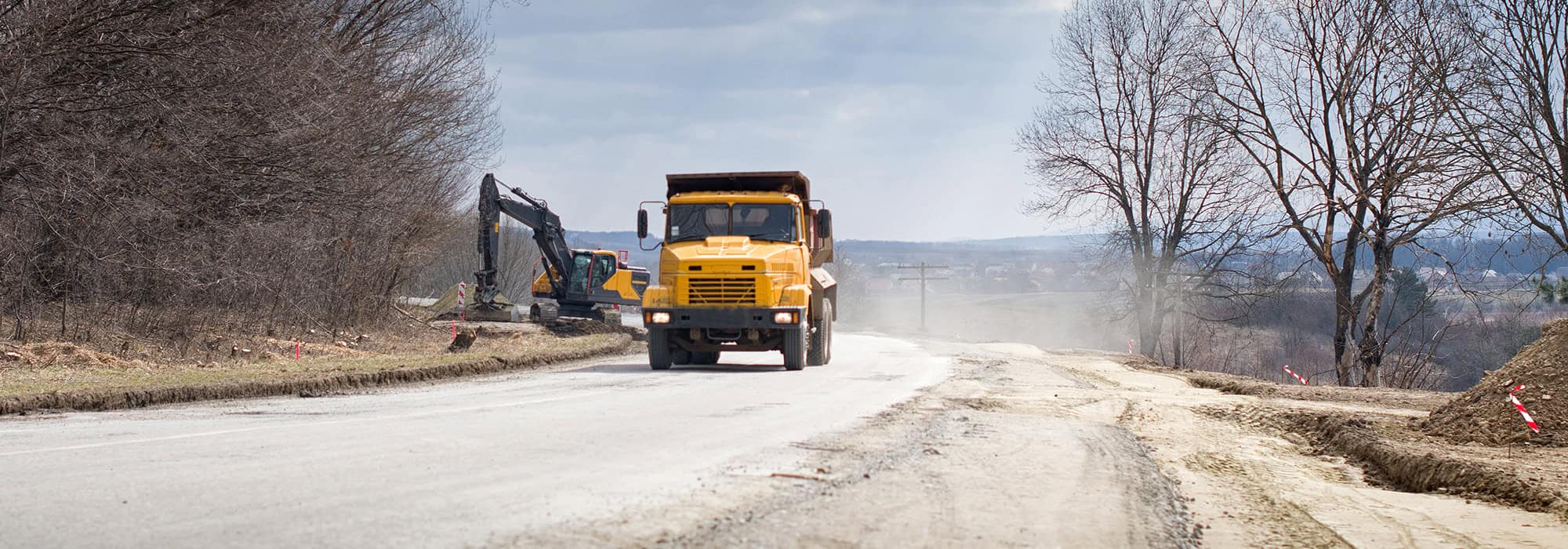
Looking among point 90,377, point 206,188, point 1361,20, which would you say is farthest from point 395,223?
point 1361,20

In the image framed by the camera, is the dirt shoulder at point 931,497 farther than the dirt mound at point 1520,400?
No

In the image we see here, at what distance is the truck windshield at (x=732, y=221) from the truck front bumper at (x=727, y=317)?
184 cm

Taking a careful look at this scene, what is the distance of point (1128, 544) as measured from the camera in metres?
5.74

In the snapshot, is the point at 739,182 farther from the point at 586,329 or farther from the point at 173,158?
the point at 586,329

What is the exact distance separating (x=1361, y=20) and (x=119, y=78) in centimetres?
2470

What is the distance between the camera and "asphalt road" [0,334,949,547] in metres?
5.33

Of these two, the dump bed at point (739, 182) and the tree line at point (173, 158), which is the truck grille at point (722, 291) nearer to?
the dump bed at point (739, 182)

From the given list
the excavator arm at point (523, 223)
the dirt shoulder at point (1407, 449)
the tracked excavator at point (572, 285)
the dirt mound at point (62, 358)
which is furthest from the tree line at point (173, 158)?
the dirt shoulder at point (1407, 449)

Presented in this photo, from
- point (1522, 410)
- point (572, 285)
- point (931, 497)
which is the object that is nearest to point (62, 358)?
point (931, 497)

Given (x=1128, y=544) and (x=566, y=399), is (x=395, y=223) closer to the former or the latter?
(x=566, y=399)

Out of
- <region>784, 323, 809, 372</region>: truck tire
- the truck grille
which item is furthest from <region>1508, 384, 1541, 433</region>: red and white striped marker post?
the truck grille

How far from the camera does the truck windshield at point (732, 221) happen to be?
20312 millimetres

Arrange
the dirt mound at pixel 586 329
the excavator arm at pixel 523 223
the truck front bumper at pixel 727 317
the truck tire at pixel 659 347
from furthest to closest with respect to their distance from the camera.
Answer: the dirt mound at pixel 586 329
the excavator arm at pixel 523 223
the truck tire at pixel 659 347
the truck front bumper at pixel 727 317

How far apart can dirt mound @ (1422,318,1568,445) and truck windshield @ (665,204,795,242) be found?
1085cm
